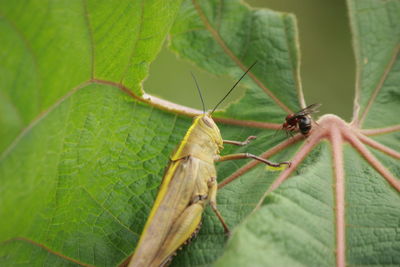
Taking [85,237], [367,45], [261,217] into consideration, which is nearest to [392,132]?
[367,45]

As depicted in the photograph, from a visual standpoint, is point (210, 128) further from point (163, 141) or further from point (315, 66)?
point (315, 66)

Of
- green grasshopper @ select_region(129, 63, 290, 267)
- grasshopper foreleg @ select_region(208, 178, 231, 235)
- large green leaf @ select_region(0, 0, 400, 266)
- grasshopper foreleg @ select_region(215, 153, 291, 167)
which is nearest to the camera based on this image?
large green leaf @ select_region(0, 0, 400, 266)

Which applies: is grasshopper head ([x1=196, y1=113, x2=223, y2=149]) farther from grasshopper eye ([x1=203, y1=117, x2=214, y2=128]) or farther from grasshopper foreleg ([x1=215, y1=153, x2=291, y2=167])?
grasshopper foreleg ([x1=215, y1=153, x2=291, y2=167])

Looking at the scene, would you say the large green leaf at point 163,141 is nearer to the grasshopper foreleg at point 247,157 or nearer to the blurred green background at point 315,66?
the grasshopper foreleg at point 247,157

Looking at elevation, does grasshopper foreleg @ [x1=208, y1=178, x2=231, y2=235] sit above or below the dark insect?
below

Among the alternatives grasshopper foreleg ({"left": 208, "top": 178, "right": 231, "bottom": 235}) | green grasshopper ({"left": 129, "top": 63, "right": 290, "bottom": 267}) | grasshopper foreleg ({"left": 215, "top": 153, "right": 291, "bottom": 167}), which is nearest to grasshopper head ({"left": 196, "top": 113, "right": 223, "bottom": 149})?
green grasshopper ({"left": 129, "top": 63, "right": 290, "bottom": 267})

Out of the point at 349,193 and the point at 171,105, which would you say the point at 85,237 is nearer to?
the point at 171,105
